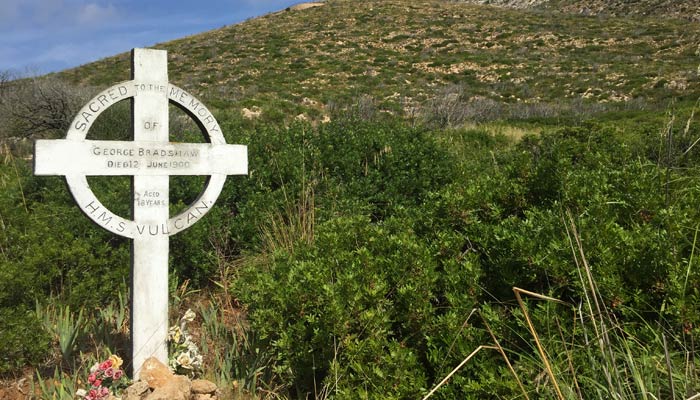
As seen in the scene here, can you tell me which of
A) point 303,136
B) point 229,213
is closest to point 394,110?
point 303,136

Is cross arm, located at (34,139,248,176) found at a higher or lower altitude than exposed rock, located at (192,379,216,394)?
higher

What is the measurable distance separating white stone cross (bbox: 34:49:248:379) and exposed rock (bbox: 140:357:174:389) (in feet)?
0.45

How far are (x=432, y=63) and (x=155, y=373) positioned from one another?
28.7m

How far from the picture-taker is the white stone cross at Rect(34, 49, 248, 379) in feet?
9.95

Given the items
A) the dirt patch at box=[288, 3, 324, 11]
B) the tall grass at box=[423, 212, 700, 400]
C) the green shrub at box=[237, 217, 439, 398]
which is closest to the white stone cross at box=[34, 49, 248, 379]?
the green shrub at box=[237, 217, 439, 398]

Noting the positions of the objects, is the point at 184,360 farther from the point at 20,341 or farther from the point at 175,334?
the point at 20,341

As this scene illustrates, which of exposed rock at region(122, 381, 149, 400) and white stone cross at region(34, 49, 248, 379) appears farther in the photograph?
white stone cross at region(34, 49, 248, 379)

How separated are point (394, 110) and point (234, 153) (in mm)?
16250

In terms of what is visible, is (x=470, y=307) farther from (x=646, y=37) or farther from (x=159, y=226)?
(x=646, y=37)

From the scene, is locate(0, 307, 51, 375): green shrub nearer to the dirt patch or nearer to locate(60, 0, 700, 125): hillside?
locate(60, 0, 700, 125): hillside

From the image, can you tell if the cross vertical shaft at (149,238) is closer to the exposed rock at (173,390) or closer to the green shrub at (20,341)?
the exposed rock at (173,390)

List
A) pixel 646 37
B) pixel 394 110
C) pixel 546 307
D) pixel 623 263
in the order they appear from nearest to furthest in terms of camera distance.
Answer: pixel 546 307 → pixel 623 263 → pixel 394 110 → pixel 646 37

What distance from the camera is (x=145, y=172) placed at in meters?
3.20

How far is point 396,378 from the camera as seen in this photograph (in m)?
2.64
